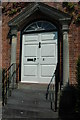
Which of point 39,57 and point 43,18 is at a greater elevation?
point 43,18

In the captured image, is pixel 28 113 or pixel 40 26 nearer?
pixel 28 113

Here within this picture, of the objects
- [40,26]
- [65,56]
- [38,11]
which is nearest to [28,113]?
[65,56]

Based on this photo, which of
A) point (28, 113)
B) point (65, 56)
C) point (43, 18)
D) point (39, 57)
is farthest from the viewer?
point (43, 18)

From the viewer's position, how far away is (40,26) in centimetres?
775

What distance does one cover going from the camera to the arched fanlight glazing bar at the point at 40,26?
25.0ft

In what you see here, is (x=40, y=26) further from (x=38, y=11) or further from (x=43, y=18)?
(x=38, y=11)

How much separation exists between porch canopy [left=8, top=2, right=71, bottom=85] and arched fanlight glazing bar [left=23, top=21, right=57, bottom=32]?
146 mm

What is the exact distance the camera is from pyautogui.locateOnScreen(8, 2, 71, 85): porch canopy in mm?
6945

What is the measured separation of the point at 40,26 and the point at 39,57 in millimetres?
1274

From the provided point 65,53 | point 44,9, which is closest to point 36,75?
point 65,53

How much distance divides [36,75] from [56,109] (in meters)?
2.06

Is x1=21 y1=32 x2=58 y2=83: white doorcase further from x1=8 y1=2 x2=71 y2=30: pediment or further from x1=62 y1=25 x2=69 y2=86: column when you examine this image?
x1=8 y1=2 x2=71 y2=30: pediment

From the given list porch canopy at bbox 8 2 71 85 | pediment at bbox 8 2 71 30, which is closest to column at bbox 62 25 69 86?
porch canopy at bbox 8 2 71 85

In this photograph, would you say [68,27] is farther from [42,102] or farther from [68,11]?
[42,102]
